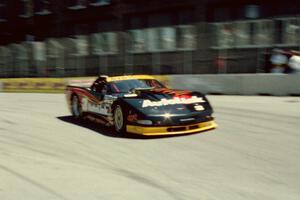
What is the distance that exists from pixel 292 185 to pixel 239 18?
23.1 meters

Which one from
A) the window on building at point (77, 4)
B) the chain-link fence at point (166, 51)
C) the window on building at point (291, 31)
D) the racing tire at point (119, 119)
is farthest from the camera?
the window on building at point (77, 4)

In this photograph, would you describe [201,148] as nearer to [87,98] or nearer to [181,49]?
[87,98]

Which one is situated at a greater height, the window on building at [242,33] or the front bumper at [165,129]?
the window on building at [242,33]

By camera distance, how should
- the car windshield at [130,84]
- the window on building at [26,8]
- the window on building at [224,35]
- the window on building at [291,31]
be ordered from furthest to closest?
the window on building at [26,8]
the window on building at [224,35]
the window on building at [291,31]
the car windshield at [130,84]

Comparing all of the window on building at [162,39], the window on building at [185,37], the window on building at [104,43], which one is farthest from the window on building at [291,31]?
the window on building at [104,43]

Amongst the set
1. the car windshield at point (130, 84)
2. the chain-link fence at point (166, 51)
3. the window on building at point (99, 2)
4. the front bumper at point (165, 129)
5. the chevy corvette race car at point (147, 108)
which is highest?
the window on building at point (99, 2)

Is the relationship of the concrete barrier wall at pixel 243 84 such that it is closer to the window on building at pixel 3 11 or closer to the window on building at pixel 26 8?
the window on building at pixel 26 8

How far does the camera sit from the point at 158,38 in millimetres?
27641

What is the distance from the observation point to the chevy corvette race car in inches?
385

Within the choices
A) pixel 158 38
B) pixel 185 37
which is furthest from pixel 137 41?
pixel 185 37

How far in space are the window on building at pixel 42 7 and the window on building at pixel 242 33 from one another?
21.1 meters

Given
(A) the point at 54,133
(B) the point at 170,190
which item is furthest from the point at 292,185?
(A) the point at 54,133

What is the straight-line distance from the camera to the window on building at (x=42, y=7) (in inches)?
1622

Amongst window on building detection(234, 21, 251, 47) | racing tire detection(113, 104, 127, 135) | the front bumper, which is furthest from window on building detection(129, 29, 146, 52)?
the front bumper
